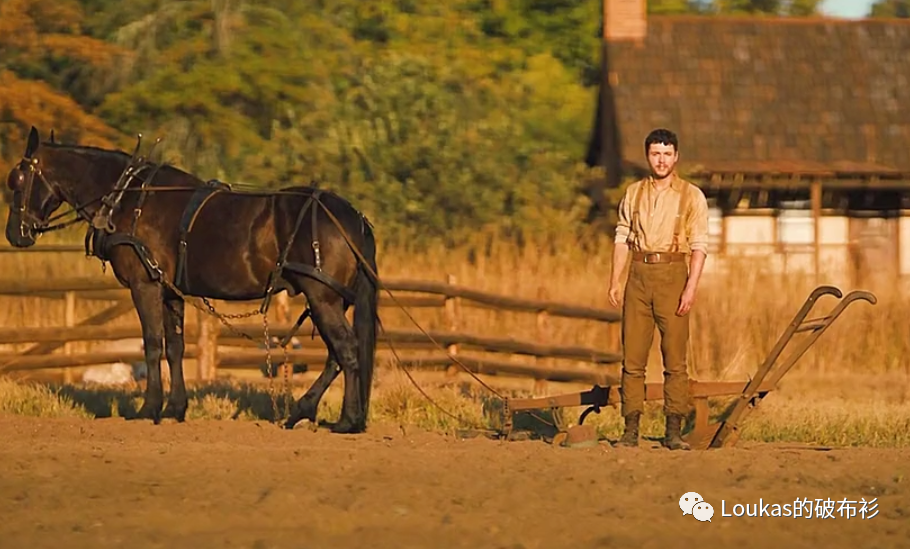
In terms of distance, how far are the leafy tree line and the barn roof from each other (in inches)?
81.5

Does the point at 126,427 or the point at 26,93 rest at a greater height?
the point at 26,93

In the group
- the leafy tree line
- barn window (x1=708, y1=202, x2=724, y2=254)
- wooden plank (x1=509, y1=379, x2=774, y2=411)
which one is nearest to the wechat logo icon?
wooden plank (x1=509, y1=379, x2=774, y2=411)

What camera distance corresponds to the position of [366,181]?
2611cm

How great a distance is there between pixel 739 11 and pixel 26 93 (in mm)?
26421

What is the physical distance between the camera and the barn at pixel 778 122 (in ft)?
88.9

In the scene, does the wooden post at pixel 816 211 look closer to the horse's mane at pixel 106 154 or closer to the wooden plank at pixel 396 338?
the wooden plank at pixel 396 338

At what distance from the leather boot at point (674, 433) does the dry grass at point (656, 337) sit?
5.88 ft

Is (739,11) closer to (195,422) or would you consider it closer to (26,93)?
(26,93)

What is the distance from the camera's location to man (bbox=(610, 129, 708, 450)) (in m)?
9.54

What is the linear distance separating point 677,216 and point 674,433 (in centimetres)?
139

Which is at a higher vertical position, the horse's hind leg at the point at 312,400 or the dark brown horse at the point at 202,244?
the dark brown horse at the point at 202,244

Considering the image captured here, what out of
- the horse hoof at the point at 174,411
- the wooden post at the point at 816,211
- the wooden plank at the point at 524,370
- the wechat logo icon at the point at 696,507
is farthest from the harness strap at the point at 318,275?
the wooden post at the point at 816,211

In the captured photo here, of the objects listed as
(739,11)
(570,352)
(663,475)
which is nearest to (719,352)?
(570,352)

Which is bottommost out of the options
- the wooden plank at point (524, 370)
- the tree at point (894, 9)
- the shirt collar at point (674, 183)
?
the wooden plank at point (524, 370)
